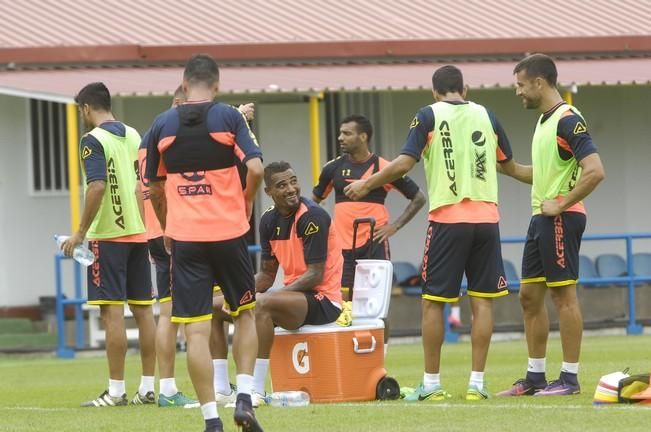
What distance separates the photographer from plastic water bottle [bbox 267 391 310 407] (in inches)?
437

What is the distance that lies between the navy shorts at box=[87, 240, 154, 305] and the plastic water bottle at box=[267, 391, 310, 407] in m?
1.54

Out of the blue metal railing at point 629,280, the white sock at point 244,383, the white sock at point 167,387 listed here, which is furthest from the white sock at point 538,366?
the blue metal railing at point 629,280

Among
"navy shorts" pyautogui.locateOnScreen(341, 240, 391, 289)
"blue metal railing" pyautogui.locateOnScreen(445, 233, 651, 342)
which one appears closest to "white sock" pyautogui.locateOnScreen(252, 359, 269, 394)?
"navy shorts" pyautogui.locateOnScreen(341, 240, 391, 289)

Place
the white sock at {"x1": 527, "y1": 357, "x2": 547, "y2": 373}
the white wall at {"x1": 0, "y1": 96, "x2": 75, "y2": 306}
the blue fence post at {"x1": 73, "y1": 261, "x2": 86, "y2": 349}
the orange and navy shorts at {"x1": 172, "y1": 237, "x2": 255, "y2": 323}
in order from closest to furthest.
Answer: the orange and navy shorts at {"x1": 172, "y1": 237, "x2": 255, "y2": 323} → the white sock at {"x1": 527, "y1": 357, "x2": 547, "y2": 373} → the blue fence post at {"x1": 73, "y1": 261, "x2": 86, "y2": 349} → the white wall at {"x1": 0, "y1": 96, "x2": 75, "y2": 306}

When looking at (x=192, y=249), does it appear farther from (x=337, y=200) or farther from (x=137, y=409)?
(x=337, y=200)

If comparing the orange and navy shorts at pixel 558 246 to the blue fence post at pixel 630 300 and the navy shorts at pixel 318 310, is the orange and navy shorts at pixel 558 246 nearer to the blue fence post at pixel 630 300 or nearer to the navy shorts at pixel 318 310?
the navy shorts at pixel 318 310

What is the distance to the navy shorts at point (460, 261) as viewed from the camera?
11164 mm

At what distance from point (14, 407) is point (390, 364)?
5.11 metres

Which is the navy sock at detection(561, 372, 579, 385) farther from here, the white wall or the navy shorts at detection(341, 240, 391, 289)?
the white wall

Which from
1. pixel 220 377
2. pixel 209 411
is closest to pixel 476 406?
pixel 220 377

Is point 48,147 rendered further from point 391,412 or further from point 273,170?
point 391,412

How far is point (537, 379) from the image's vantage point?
450 inches

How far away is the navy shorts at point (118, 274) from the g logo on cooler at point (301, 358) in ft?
4.90

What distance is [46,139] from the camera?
918 inches
